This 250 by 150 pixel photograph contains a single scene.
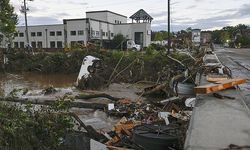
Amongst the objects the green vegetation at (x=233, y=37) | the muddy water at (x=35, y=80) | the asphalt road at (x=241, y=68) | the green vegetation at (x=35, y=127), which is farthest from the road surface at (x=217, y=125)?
the green vegetation at (x=233, y=37)

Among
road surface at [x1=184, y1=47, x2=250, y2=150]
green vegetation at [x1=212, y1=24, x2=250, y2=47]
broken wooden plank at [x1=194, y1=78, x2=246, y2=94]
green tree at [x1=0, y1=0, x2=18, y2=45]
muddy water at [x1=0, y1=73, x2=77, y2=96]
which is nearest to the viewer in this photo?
road surface at [x1=184, y1=47, x2=250, y2=150]

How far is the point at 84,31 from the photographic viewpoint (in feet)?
221

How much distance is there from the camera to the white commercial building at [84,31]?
67.6 meters

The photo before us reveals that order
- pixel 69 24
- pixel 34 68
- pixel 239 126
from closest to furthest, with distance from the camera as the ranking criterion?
pixel 239 126 → pixel 34 68 → pixel 69 24

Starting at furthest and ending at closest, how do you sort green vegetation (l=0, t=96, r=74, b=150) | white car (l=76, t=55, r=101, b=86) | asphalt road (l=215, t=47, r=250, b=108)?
1. white car (l=76, t=55, r=101, b=86)
2. asphalt road (l=215, t=47, r=250, b=108)
3. green vegetation (l=0, t=96, r=74, b=150)

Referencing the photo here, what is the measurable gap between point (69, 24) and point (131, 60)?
143ft

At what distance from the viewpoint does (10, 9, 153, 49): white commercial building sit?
6762cm

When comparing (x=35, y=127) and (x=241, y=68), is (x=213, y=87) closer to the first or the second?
(x=35, y=127)

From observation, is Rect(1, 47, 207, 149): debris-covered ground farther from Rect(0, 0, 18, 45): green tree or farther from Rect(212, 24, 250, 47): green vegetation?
Rect(212, 24, 250, 47): green vegetation

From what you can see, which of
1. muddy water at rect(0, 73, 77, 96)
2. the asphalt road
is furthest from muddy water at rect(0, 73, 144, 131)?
the asphalt road

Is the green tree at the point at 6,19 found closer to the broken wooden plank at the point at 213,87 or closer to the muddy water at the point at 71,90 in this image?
the muddy water at the point at 71,90

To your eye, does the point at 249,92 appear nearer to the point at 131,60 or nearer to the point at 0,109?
the point at 0,109

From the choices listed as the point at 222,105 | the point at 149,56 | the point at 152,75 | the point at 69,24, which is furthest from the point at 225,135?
the point at 69,24

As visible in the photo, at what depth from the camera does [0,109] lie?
6637 mm
